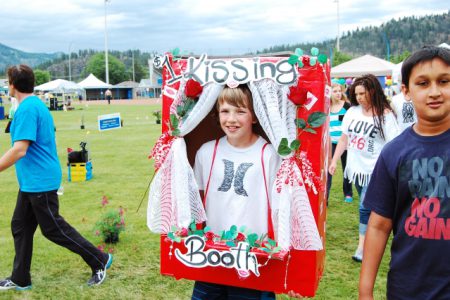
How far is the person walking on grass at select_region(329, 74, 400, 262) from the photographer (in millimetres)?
4434

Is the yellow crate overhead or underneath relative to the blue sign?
underneath

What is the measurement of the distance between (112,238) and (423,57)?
422 cm

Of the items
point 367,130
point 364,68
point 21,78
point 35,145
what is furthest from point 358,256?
point 364,68

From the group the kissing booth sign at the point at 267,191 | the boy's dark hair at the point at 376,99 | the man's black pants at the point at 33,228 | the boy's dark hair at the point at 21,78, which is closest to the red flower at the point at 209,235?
the kissing booth sign at the point at 267,191

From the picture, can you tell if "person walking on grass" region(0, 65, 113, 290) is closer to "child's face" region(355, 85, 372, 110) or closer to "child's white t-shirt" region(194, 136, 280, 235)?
"child's white t-shirt" region(194, 136, 280, 235)

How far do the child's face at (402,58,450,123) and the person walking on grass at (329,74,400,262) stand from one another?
2670 millimetres

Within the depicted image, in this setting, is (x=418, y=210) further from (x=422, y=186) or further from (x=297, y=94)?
(x=297, y=94)

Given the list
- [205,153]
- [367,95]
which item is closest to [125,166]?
[367,95]

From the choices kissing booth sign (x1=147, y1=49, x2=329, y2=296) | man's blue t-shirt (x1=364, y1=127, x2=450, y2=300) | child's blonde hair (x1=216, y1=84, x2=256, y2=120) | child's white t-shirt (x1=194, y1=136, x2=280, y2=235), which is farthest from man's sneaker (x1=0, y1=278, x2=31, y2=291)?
man's blue t-shirt (x1=364, y1=127, x2=450, y2=300)

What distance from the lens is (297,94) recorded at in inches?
94.5

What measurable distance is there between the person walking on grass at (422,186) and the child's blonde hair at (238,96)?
2.81ft

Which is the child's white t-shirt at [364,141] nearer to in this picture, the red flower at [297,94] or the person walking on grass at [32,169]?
the red flower at [297,94]

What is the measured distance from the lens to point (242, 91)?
2551 millimetres

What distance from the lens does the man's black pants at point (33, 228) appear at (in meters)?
3.88
